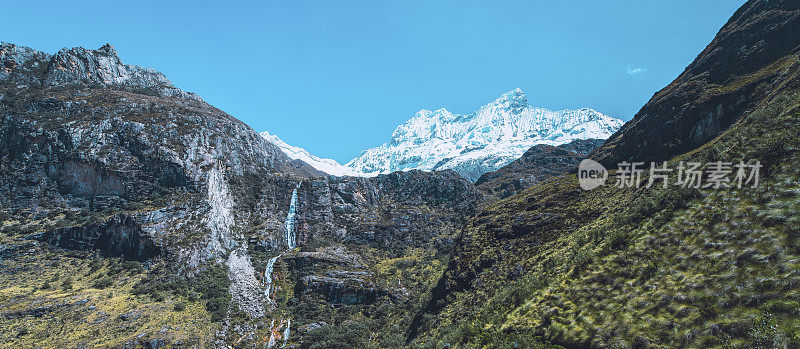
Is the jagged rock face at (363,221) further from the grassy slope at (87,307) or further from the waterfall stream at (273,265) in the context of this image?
the grassy slope at (87,307)

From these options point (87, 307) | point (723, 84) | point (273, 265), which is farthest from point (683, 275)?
point (273, 265)

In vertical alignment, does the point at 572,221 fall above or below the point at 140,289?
above

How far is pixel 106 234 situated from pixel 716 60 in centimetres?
21680

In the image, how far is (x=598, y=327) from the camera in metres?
27.1

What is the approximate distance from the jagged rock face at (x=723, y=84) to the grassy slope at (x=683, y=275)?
151 feet

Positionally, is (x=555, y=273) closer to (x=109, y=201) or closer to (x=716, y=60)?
(x=716, y=60)

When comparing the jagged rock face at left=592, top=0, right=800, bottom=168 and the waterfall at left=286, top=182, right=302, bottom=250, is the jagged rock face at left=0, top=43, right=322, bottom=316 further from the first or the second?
the jagged rock face at left=592, top=0, right=800, bottom=168

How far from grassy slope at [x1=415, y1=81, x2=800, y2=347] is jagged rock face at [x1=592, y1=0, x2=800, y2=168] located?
45999 mm

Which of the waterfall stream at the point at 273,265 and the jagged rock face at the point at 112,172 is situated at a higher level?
the jagged rock face at the point at 112,172

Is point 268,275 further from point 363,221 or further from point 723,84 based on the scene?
point 723,84

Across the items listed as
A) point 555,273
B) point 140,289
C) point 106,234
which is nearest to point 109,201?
point 106,234

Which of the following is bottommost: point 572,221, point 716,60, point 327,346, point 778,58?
point 327,346

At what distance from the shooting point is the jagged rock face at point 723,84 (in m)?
73.5

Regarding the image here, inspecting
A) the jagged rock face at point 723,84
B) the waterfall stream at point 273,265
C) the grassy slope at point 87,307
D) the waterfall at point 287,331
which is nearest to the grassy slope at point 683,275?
the jagged rock face at point 723,84
